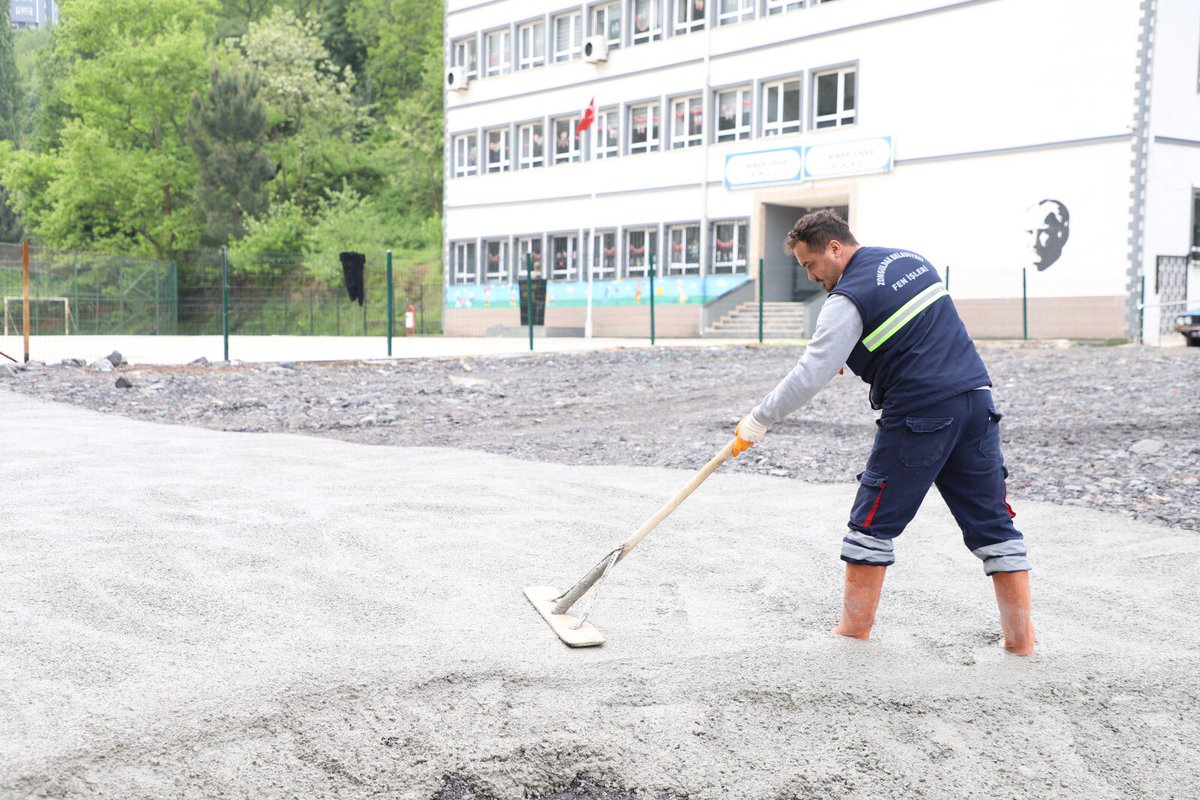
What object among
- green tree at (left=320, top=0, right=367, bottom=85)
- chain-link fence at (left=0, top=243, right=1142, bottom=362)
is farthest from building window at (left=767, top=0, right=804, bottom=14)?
green tree at (left=320, top=0, right=367, bottom=85)

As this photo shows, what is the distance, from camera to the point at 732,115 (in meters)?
35.8

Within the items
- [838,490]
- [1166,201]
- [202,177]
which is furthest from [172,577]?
[202,177]

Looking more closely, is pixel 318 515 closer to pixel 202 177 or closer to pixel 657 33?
pixel 657 33

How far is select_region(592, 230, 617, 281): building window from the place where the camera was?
38781mm

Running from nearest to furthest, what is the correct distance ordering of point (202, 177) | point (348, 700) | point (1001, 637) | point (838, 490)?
point (348, 700) < point (1001, 637) < point (838, 490) < point (202, 177)

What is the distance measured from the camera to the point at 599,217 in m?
39.2

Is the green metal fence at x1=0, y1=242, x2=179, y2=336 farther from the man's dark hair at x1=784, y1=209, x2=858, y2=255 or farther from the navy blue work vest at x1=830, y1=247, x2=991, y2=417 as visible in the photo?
the navy blue work vest at x1=830, y1=247, x2=991, y2=417

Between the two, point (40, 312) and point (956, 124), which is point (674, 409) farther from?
point (956, 124)

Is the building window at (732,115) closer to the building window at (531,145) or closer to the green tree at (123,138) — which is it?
the building window at (531,145)

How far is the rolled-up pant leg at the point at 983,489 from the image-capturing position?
15.1 ft

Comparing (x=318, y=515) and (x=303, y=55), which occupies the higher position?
(x=303, y=55)

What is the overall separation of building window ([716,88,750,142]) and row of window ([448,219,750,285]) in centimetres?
256

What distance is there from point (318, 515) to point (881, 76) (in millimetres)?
27472

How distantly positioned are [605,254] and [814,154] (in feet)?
27.0
